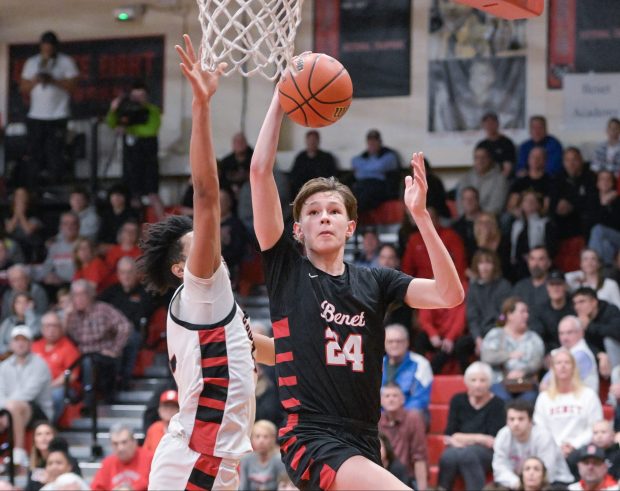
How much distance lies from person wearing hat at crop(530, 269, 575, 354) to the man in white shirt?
1.72 meters

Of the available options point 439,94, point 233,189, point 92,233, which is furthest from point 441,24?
point 92,233

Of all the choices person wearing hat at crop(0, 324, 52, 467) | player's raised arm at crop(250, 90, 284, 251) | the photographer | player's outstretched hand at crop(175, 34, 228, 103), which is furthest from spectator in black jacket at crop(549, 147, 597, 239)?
player's outstretched hand at crop(175, 34, 228, 103)

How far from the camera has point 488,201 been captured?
14250mm

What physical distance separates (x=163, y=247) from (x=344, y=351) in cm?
93

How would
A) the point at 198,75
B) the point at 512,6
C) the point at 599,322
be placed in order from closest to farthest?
1. the point at 198,75
2. the point at 512,6
3. the point at 599,322

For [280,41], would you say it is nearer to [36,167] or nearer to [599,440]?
[599,440]

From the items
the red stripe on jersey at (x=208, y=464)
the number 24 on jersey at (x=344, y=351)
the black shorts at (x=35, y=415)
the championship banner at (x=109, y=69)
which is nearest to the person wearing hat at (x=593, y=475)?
the number 24 on jersey at (x=344, y=351)

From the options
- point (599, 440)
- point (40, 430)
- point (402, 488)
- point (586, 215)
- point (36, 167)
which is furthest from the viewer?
point (36, 167)

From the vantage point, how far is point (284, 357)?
511 centimetres

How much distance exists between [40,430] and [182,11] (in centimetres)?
803

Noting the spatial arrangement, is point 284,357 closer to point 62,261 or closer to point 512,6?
point 512,6

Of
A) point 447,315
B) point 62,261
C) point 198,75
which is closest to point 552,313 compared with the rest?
point 447,315

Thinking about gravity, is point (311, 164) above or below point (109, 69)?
below

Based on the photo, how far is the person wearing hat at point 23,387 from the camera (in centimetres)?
1217
